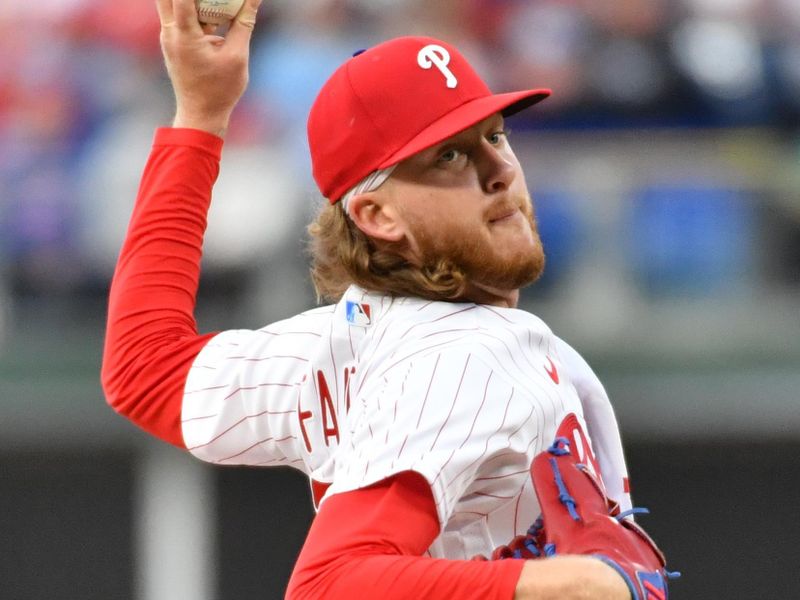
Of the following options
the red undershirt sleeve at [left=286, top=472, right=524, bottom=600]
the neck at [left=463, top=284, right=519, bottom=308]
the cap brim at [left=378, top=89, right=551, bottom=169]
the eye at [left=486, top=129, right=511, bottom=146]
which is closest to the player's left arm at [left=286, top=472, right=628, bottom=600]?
the red undershirt sleeve at [left=286, top=472, right=524, bottom=600]

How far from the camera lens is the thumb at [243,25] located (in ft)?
7.21

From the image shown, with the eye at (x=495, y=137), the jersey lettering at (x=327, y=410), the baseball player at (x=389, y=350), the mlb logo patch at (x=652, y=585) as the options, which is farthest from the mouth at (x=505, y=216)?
the mlb logo patch at (x=652, y=585)

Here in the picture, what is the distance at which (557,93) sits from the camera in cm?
561

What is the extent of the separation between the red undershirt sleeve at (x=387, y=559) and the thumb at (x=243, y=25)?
892 mm

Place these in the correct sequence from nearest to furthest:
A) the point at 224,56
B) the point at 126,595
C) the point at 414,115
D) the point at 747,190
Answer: the point at 414,115 < the point at 224,56 < the point at 747,190 < the point at 126,595

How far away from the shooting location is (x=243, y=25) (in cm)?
221

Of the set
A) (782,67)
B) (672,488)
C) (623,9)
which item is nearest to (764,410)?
(672,488)

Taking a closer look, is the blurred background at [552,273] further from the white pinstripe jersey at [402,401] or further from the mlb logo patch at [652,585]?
the mlb logo patch at [652,585]

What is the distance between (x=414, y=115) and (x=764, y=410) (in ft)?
12.8

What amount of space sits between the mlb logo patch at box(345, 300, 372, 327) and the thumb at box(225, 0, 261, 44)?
0.56m

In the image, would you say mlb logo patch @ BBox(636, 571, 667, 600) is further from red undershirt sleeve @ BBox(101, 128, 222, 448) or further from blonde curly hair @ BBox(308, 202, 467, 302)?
red undershirt sleeve @ BBox(101, 128, 222, 448)

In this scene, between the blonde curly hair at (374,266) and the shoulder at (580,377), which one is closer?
the blonde curly hair at (374,266)

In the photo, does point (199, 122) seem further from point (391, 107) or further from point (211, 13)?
point (391, 107)

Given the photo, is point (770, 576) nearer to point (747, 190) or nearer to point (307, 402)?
point (747, 190)
